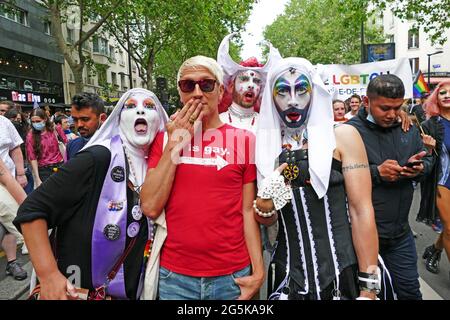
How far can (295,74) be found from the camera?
2.09 metres

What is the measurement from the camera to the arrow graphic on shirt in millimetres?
1937

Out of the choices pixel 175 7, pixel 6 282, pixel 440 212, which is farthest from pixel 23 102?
pixel 440 212

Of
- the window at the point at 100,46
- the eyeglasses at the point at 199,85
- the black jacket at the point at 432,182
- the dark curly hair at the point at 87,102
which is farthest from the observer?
the window at the point at 100,46

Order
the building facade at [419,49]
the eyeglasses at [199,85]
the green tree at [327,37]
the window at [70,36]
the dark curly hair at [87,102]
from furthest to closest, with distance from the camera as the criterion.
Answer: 1. the building facade at [419,49]
2. the green tree at [327,37]
3. the window at [70,36]
4. the dark curly hair at [87,102]
5. the eyeglasses at [199,85]

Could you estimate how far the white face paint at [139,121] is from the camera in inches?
81.0

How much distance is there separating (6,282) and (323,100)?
397cm

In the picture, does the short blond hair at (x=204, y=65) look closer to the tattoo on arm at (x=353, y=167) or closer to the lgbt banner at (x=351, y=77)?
the tattoo on arm at (x=353, y=167)

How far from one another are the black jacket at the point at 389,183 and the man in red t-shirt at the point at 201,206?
0.94m

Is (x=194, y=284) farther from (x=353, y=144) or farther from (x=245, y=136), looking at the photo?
(x=353, y=144)

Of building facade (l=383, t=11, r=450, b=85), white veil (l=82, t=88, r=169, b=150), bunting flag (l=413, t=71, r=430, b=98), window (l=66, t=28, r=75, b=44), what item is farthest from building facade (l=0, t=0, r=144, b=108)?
building facade (l=383, t=11, r=450, b=85)

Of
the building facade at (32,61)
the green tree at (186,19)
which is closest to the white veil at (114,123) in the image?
the green tree at (186,19)

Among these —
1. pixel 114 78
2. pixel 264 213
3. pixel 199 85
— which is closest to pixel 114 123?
pixel 199 85

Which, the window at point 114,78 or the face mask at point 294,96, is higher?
the window at point 114,78

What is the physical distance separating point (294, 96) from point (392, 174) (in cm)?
84
